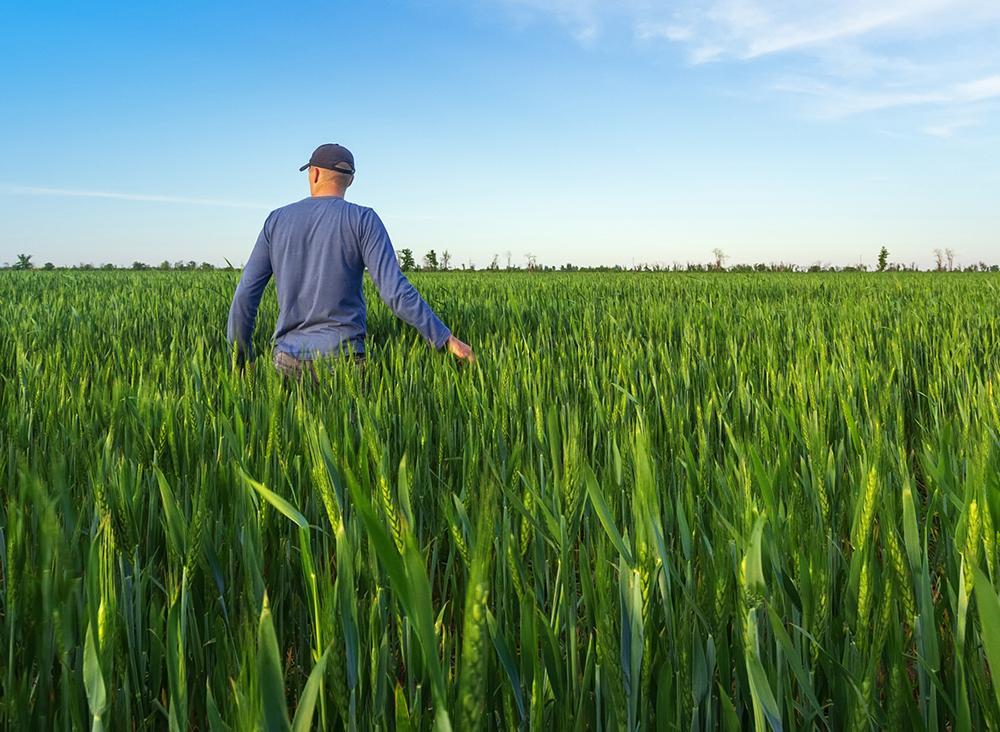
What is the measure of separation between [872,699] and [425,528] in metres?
0.87

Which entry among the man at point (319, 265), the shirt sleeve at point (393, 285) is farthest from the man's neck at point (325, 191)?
the shirt sleeve at point (393, 285)

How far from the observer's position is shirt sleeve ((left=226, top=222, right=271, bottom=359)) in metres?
3.25

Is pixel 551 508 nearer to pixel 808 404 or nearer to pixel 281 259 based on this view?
pixel 808 404

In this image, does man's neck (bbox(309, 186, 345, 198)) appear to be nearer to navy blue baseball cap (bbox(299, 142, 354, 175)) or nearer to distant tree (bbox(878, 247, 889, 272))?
navy blue baseball cap (bbox(299, 142, 354, 175))

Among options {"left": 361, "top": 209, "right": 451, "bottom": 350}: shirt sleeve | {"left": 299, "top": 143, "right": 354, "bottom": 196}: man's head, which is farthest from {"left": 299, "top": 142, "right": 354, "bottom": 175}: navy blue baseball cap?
{"left": 361, "top": 209, "right": 451, "bottom": 350}: shirt sleeve

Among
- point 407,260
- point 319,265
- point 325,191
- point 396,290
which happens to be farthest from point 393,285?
point 407,260

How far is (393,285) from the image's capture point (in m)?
3.12

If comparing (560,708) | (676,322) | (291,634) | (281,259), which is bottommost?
(291,634)

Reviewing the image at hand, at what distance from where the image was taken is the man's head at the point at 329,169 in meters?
3.31

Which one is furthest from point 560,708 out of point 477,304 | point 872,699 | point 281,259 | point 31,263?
point 31,263

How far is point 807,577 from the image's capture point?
769mm

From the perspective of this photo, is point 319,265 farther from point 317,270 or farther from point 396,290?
point 396,290

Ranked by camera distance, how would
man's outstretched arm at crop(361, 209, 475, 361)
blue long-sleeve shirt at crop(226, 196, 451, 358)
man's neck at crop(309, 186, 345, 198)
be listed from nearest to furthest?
man's outstretched arm at crop(361, 209, 475, 361), blue long-sleeve shirt at crop(226, 196, 451, 358), man's neck at crop(309, 186, 345, 198)

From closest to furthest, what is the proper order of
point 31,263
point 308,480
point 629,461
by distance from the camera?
1. point 629,461
2. point 308,480
3. point 31,263
